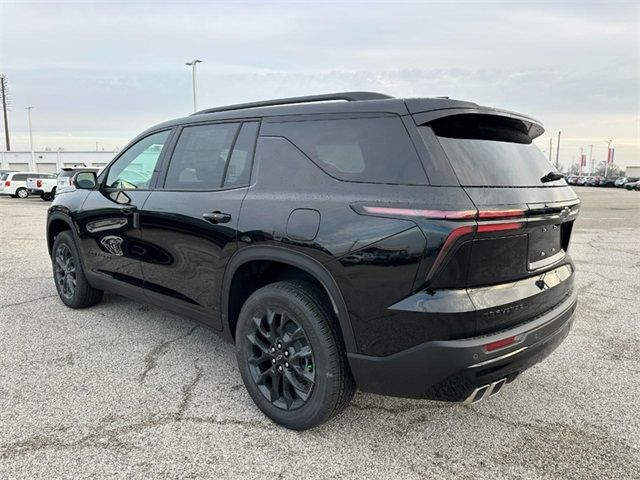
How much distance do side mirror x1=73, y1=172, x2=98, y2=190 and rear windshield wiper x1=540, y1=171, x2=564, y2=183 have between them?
374 centimetres

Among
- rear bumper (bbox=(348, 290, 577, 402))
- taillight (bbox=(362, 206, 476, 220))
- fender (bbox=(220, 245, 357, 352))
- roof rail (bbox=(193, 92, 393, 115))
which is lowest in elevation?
rear bumper (bbox=(348, 290, 577, 402))

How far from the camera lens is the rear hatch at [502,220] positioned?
7.29 feet

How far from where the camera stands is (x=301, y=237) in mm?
2586

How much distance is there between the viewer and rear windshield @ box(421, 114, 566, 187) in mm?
2361

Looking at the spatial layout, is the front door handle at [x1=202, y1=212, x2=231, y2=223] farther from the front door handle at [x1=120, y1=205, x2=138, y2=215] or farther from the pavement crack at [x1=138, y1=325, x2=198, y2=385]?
the pavement crack at [x1=138, y1=325, x2=198, y2=385]

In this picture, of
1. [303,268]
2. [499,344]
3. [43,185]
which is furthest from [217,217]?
[43,185]

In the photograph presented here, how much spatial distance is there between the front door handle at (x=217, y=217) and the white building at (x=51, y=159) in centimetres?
6582

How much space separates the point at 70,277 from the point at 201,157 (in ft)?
7.83

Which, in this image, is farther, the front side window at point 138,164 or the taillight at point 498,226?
the front side window at point 138,164

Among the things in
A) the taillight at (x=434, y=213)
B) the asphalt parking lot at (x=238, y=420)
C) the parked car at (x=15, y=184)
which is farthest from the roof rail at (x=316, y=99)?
the parked car at (x=15, y=184)

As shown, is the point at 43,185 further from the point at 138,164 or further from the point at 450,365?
the point at 450,365

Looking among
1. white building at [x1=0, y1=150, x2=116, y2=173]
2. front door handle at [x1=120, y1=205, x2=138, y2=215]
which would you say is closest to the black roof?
front door handle at [x1=120, y1=205, x2=138, y2=215]

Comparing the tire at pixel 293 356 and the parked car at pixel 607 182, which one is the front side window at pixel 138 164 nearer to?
the tire at pixel 293 356

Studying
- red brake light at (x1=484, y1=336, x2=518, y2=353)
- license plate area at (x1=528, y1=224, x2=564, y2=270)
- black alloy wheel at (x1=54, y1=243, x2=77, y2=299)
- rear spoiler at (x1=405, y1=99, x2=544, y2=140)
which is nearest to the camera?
red brake light at (x1=484, y1=336, x2=518, y2=353)
